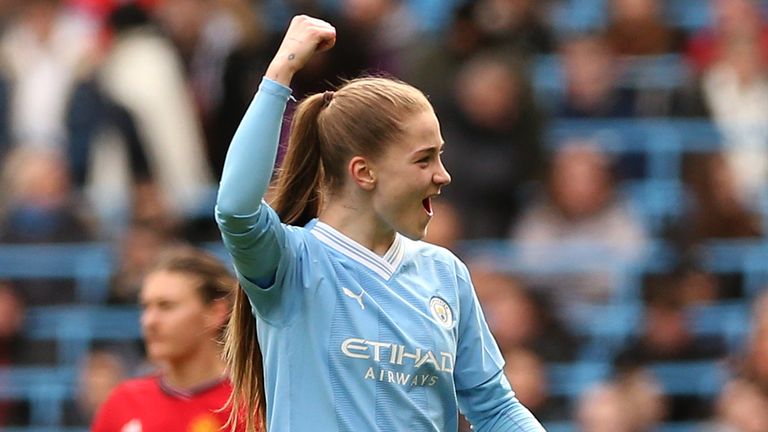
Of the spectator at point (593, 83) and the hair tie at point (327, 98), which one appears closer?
the hair tie at point (327, 98)

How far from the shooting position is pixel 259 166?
3.90 m

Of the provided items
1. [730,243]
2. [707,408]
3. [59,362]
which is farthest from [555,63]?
[59,362]

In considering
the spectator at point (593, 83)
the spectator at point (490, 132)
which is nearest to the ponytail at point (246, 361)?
the spectator at point (490, 132)

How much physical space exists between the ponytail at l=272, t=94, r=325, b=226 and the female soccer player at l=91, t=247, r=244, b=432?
1563 mm

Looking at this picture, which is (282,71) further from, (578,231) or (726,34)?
(726,34)

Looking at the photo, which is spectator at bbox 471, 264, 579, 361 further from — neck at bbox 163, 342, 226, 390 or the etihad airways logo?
the etihad airways logo

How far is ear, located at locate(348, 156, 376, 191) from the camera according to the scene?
4.19 meters

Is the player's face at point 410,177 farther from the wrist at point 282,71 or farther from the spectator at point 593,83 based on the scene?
the spectator at point 593,83

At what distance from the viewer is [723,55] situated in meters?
10.6

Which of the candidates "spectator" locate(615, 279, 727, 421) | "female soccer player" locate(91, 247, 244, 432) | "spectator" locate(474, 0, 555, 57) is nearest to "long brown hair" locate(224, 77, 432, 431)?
"female soccer player" locate(91, 247, 244, 432)

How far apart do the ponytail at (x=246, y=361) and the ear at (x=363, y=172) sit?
392mm

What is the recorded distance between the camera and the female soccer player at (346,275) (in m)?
3.97

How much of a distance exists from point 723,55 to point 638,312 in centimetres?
167

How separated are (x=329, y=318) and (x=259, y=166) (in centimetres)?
43
